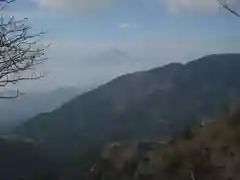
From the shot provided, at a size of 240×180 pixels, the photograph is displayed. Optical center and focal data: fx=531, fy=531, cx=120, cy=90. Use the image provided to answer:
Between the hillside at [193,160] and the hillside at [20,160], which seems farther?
the hillside at [20,160]

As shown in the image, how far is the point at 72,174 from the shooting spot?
57.5 meters

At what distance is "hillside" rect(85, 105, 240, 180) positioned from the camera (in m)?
27.2

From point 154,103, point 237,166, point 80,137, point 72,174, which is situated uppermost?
point 237,166

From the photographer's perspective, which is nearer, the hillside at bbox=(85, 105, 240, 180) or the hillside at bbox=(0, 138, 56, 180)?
the hillside at bbox=(85, 105, 240, 180)

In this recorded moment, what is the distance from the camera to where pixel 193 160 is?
30750 mm

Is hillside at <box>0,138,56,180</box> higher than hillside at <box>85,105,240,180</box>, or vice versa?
hillside at <box>85,105,240,180</box>

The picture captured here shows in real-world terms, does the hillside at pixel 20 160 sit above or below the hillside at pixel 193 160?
below

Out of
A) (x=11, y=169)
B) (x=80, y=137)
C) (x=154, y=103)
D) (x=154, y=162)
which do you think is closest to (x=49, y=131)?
(x=80, y=137)

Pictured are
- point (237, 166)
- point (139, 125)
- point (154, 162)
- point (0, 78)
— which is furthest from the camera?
point (139, 125)

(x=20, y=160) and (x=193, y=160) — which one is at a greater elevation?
(x=193, y=160)

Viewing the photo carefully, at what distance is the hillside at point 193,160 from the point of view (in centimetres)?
2722

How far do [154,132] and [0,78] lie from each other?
14158 centimetres

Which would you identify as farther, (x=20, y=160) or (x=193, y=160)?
(x=20, y=160)

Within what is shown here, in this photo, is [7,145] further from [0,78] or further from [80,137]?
[0,78]
